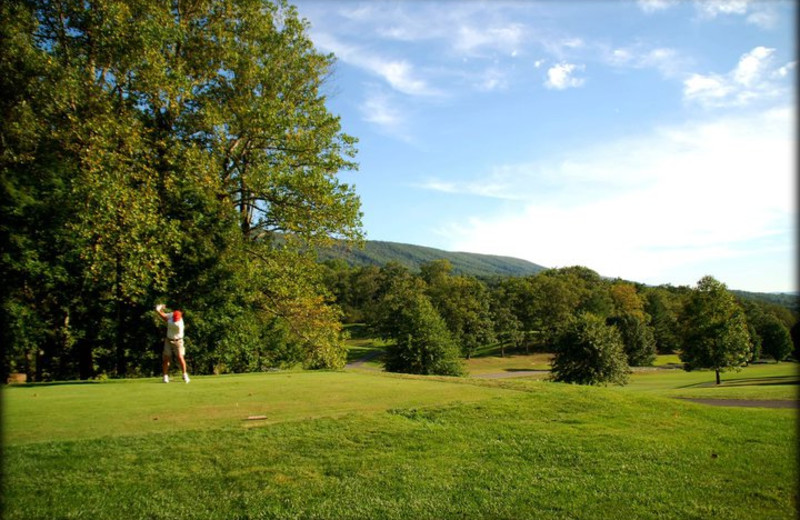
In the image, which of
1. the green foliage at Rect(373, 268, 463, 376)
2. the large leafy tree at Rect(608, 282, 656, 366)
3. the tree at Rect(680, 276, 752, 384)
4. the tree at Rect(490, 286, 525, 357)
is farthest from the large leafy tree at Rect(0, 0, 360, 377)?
the tree at Rect(490, 286, 525, 357)

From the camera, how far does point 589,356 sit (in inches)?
1212

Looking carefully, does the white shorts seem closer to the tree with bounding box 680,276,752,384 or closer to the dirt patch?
the dirt patch

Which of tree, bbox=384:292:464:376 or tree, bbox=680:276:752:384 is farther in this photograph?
tree, bbox=680:276:752:384

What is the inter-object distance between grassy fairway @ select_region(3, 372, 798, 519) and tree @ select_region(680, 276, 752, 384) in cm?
3982

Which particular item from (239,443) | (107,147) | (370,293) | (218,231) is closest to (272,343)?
(218,231)

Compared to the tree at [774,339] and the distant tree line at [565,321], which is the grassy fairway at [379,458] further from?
the tree at [774,339]

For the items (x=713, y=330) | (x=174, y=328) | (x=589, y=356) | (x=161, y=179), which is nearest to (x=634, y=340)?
(x=713, y=330)

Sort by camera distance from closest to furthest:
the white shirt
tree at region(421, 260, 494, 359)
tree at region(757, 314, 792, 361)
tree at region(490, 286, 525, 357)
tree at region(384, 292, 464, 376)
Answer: the white shirt
tree at region(384, 292, 464, 376)
tree at region(757, 314, 792, 361)
tree at region(421, 260, 494, 359)
tree at region(490, 286, 525, 357)

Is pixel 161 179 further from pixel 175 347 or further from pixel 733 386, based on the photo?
pixel 733 386

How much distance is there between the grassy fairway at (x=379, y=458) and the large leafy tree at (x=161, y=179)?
7.48m

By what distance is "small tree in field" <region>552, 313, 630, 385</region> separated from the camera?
101 feet

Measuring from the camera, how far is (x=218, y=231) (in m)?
20.5

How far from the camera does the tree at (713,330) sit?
42.9m

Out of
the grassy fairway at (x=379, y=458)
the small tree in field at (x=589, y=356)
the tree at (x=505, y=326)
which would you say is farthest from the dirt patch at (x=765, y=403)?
the tree at (x=505, y=326)
